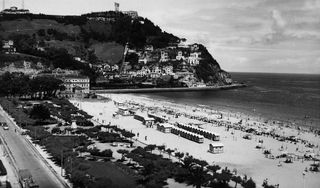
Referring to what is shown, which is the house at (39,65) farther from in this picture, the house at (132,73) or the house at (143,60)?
the house at (143,60)

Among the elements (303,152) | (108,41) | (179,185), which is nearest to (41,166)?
(179,185)

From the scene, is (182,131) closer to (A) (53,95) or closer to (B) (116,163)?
(B) (116,163)

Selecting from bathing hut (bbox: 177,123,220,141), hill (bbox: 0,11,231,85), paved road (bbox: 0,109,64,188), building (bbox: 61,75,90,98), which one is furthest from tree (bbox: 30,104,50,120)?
hill (bbox: 0,11,231,85)

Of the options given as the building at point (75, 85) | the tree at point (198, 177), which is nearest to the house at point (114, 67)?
the building at point (75, 85)

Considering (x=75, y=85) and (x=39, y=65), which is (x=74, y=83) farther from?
(x=39, y=65)

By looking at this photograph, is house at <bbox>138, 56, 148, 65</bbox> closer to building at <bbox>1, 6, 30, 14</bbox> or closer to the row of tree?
building at <bbox>1, 6, 30, 14</bbox>
